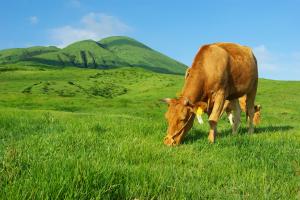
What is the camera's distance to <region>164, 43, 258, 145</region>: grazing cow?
40.8 feet

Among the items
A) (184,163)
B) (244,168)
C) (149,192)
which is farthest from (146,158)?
(149,192)

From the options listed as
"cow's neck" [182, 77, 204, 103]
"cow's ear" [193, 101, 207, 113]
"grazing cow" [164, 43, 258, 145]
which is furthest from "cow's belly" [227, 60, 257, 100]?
"cow's ear" [193, 101, 207, 113]

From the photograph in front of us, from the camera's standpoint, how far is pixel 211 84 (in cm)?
1388

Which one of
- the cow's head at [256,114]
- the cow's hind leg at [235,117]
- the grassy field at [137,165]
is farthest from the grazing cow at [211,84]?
the cow's head at [256,114]

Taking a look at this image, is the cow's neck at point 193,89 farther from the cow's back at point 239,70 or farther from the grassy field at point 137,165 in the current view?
the cow's back at point 239,70

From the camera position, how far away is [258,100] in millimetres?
57656

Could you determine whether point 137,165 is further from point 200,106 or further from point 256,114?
point 256,114

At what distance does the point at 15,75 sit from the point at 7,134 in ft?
292

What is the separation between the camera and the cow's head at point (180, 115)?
1224 cm

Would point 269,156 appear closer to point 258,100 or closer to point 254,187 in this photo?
point 254,187

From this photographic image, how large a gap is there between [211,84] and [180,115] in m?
2.08

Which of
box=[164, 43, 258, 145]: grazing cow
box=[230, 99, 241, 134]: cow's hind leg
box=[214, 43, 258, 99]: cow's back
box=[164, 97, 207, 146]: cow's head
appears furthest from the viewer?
box=[230, 99, 241, 134]: cow's hind leg

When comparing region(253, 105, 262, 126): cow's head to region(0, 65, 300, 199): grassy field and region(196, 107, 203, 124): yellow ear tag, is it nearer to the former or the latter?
region(0, 65, 300, 199): grassy field

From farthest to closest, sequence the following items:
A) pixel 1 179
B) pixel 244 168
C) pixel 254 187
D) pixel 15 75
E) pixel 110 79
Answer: pixel 15 75 → pixel 110 79 → pixel 244 168 → pixel 254 187 → pixel 1 179
